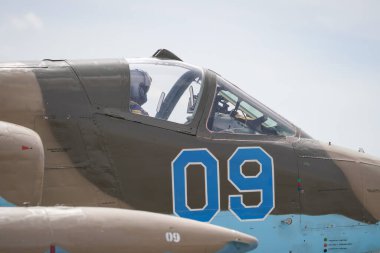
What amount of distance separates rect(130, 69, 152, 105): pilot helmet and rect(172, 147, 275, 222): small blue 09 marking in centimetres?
96

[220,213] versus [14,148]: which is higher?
[14,148]

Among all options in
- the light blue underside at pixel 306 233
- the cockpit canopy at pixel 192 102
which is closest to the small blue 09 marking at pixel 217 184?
the light blue underside at pixel 306 233

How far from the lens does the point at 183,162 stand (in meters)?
7.87

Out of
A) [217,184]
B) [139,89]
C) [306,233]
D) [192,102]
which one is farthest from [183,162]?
[306,233]

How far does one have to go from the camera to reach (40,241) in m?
5.82

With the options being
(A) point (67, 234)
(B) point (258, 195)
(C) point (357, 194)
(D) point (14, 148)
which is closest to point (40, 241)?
(A) point (67, 234)

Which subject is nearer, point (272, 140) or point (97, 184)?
point (97, 184)

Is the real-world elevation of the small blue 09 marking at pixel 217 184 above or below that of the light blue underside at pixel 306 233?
above

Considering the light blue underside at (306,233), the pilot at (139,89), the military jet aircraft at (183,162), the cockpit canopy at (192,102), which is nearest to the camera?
the military jet aircraft at (183,162)

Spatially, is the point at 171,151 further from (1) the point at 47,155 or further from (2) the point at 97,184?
(1) the point at 47,155

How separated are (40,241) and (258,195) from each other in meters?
3.04

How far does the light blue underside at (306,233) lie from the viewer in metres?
7.86

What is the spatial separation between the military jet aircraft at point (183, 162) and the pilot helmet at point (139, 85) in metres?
0.02

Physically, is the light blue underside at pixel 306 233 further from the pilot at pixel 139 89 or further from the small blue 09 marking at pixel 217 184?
the pilot at pixel 139 89
